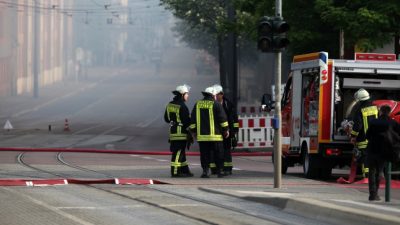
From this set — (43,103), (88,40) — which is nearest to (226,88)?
(43,103)

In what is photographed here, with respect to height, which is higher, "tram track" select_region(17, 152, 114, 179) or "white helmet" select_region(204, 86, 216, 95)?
"white helmet" select_region(204, 86, 216, 95)

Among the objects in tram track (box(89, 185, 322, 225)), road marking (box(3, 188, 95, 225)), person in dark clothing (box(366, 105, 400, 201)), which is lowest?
tram track (box(89, 185, 322, 225))

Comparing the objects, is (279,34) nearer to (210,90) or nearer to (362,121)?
(362,121)

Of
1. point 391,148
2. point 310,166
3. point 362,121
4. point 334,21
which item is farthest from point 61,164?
point 391,148

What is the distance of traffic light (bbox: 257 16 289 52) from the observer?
17.4m

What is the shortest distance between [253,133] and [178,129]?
628 inches

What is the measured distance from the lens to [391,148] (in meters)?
15.9

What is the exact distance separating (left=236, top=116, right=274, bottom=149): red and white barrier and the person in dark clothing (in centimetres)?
2014

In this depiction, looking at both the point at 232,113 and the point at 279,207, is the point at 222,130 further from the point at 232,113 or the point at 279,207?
the point at 279,207

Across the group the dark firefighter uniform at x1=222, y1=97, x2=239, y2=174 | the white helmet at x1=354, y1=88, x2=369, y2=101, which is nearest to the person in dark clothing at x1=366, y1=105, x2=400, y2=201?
the white helmet at x1=354, y1=88, x2=369, y2=101

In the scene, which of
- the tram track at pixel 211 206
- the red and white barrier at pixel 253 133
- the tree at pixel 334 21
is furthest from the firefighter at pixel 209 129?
the red and white barrier at pixel 253 133

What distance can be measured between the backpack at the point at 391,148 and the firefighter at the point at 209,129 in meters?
5.17

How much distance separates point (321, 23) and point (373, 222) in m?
22.5

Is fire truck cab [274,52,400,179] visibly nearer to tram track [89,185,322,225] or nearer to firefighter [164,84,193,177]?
firefighter [164,84,193,177]
